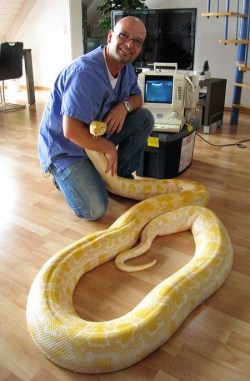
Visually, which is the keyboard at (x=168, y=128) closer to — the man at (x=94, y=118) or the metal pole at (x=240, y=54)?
the man at (x=94, y=118)

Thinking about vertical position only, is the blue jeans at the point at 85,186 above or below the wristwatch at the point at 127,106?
below

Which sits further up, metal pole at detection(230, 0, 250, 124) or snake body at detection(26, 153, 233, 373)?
metal pole at detection(230, 0, 250, 124)

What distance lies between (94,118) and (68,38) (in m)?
4.22

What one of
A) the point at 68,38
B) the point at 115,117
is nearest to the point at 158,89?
the point at 115,117

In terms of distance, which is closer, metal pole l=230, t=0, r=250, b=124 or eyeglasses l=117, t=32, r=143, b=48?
eyeglasses l=117, t=32, r=143, b=48

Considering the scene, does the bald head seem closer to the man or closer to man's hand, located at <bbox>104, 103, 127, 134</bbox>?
the man

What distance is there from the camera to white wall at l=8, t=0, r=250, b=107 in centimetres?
416

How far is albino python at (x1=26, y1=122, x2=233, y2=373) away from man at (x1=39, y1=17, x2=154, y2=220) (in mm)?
178

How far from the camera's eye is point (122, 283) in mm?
1388

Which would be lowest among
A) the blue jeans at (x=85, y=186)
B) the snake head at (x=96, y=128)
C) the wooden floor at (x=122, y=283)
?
the wooden floor at (x=122, y=283)

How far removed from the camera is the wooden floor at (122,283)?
103 centimetres

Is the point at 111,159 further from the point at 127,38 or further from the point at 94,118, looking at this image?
the point at 127,38

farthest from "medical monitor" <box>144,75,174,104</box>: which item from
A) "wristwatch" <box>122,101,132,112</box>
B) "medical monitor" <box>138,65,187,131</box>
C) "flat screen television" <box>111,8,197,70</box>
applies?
"flat screen television" <box>111,8,197,70</box>

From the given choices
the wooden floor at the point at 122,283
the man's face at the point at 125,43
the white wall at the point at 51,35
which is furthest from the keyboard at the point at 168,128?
the white wall at the point at 51,35
